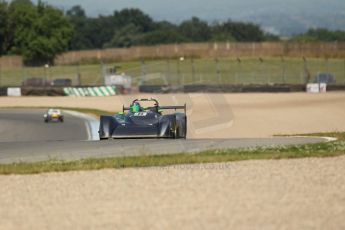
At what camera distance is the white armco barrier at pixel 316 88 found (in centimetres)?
6122

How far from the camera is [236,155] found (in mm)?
15180

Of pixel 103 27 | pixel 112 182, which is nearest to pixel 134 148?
pixel 112 182

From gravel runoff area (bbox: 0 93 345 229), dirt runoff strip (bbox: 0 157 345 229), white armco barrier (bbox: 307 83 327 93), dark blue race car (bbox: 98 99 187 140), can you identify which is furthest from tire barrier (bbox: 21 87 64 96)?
dirt runoff strip (bbox: 0 157 345 229)

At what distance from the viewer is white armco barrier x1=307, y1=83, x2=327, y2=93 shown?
61.2 metres

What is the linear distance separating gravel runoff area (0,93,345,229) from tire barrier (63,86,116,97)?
5110cm

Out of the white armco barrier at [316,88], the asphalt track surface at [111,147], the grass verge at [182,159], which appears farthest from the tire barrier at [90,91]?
the grass verge at [182,159]

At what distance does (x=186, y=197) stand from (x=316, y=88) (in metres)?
51.8

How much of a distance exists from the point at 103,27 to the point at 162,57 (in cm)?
10321

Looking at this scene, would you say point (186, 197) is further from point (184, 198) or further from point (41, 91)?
point (41, 91)

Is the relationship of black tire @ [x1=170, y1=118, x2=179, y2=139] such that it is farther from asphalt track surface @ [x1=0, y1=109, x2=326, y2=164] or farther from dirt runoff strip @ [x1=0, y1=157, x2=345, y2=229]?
dirt runoff strip @ [x1=0, y1=157, x2=345, y2=229]

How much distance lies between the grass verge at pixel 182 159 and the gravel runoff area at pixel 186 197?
1.71 feet

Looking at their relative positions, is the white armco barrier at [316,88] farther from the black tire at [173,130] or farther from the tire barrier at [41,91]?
the black tire at [173,130]

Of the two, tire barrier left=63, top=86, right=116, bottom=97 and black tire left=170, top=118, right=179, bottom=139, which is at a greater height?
black tire left=170, top=118, right=179, bottom=139

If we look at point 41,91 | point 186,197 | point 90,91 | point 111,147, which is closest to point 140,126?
point 111,147
